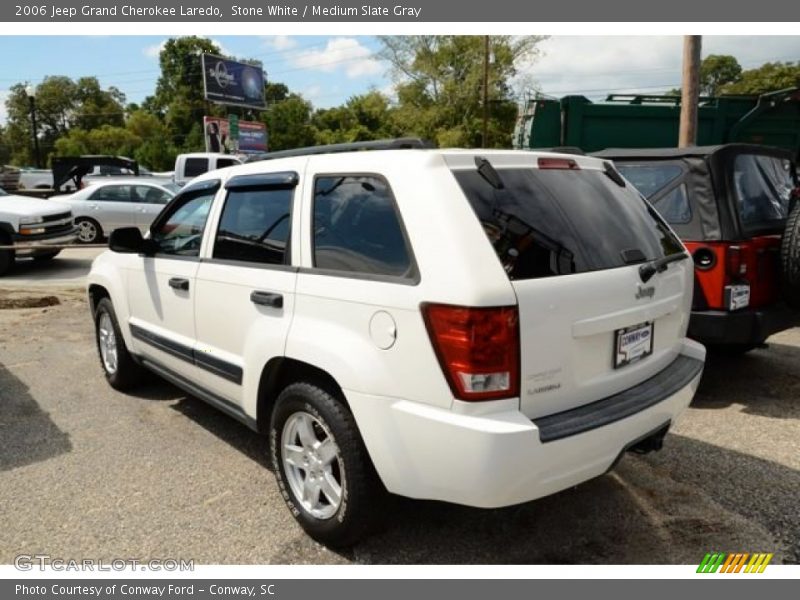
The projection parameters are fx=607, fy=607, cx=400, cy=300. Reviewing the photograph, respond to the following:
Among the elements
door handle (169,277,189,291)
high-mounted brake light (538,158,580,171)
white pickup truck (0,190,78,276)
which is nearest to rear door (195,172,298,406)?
door handle (169,277,189,291)

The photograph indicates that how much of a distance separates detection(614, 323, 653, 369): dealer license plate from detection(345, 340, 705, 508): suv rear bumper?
24cm

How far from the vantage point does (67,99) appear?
76625 mm

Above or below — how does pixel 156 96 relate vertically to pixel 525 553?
above

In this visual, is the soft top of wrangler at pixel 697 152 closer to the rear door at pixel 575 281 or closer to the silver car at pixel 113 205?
the rear door at pixel 575 281

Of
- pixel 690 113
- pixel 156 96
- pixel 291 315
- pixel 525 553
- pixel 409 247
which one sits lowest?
pixel 525 553

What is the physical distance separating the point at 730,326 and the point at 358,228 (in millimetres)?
2965

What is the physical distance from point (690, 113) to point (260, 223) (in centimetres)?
759

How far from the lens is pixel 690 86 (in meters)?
8.56

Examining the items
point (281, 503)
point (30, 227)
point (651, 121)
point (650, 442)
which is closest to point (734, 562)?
point (650, 442)

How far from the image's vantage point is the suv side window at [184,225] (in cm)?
375

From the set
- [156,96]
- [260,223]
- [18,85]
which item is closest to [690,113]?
[260,223]

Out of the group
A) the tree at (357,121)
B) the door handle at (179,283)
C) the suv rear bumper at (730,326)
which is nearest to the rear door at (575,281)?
the suv rear bumper at (730,326)

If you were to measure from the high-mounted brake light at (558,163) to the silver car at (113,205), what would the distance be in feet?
40.7

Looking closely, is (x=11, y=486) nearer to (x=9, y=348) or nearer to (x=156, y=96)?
(x=9, y=348)
